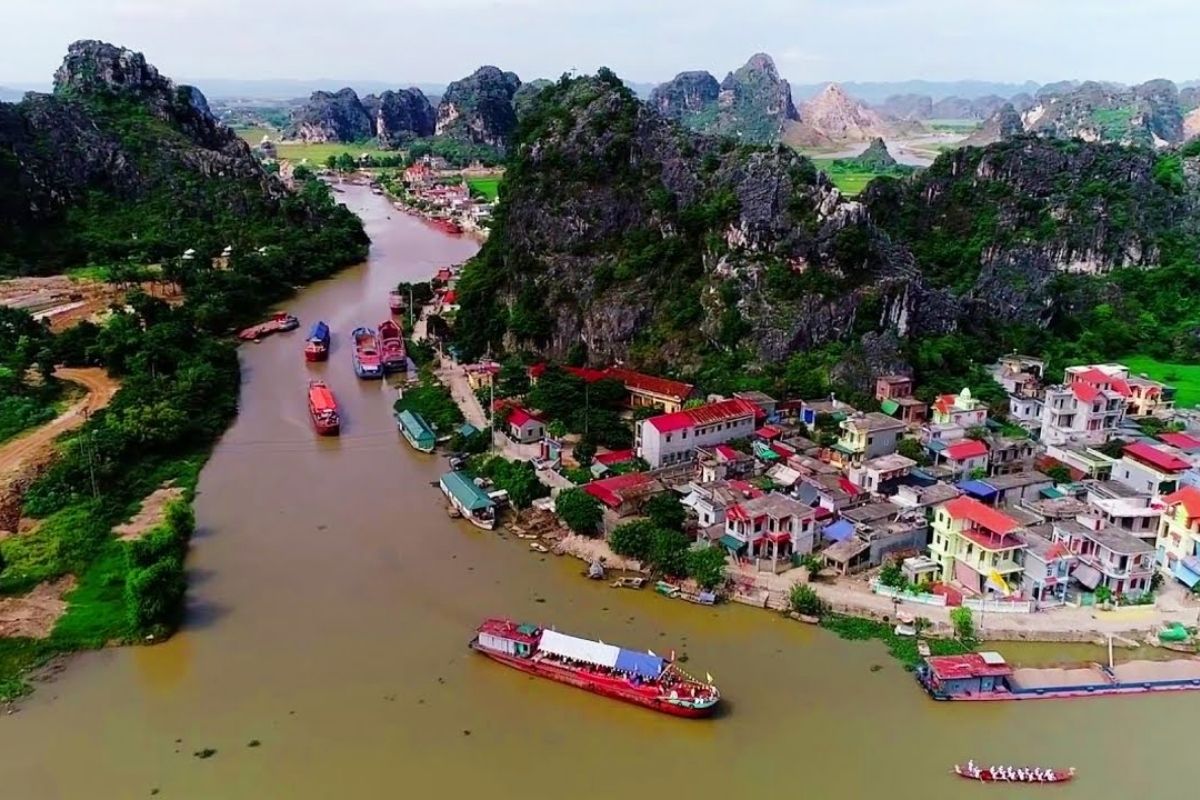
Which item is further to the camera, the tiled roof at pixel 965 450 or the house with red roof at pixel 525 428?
the house with red roof at pixel 525 428

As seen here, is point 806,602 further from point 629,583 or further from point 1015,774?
point 1015,774

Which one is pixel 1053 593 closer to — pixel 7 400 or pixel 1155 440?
pixel 1155 440

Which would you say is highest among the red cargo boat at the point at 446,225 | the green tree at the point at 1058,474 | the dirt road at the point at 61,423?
the red cargo boat at the point at 446,225

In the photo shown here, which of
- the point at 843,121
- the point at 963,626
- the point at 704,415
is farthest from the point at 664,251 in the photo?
the point at 843,121

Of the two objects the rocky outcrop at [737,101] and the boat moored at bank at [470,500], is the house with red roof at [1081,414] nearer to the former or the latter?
the boat moored at bank at [470,500]

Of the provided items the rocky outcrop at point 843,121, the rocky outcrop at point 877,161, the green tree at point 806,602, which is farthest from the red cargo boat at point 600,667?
the rocky outcrop at point 843,121

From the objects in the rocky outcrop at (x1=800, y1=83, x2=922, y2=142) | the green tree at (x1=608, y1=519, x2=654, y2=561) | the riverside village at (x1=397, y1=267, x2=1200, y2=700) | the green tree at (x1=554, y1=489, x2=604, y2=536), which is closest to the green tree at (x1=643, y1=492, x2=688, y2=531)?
the riverside village at (x1=397, y1=267, x2=1200, y2=700)

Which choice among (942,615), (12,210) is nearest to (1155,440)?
(942,615)
